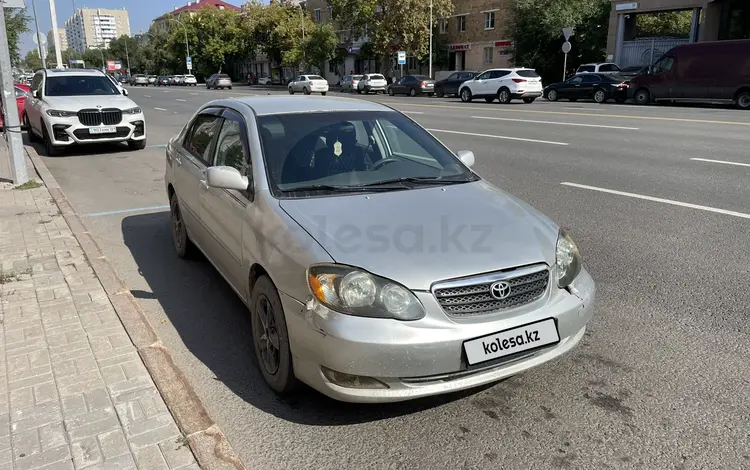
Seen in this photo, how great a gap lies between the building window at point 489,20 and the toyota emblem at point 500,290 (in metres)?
50.7

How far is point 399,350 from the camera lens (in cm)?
270

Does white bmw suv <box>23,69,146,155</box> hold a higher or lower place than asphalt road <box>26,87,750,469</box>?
higher

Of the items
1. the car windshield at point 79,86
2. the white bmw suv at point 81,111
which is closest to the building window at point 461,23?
the white bmw suv at point 81,111

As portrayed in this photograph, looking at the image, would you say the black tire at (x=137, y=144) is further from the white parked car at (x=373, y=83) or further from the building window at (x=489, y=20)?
the building window at (x=489, y=20)

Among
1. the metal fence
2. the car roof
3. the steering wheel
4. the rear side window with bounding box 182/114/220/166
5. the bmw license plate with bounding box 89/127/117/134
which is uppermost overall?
the metal fence

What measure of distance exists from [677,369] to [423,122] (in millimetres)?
14773

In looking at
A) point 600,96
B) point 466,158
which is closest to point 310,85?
point 600,96

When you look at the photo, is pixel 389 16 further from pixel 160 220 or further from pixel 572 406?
pixel 572 406

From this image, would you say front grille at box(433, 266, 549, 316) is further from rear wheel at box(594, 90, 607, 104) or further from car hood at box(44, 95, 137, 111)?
rear wheel at box(594, 90, 607, 104)

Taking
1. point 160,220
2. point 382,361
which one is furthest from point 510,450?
point 160,220

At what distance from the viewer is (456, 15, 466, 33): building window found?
→ 52.6 m

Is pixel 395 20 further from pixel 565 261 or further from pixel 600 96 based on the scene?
pixel 565 261

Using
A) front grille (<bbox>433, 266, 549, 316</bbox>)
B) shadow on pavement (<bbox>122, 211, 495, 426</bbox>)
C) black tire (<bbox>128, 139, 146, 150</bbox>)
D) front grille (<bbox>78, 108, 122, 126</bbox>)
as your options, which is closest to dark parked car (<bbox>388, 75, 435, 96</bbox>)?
black tire (<bbox>128, 139, 146, 150</bbox>)

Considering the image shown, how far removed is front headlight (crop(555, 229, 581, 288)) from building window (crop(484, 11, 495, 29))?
50128mm
